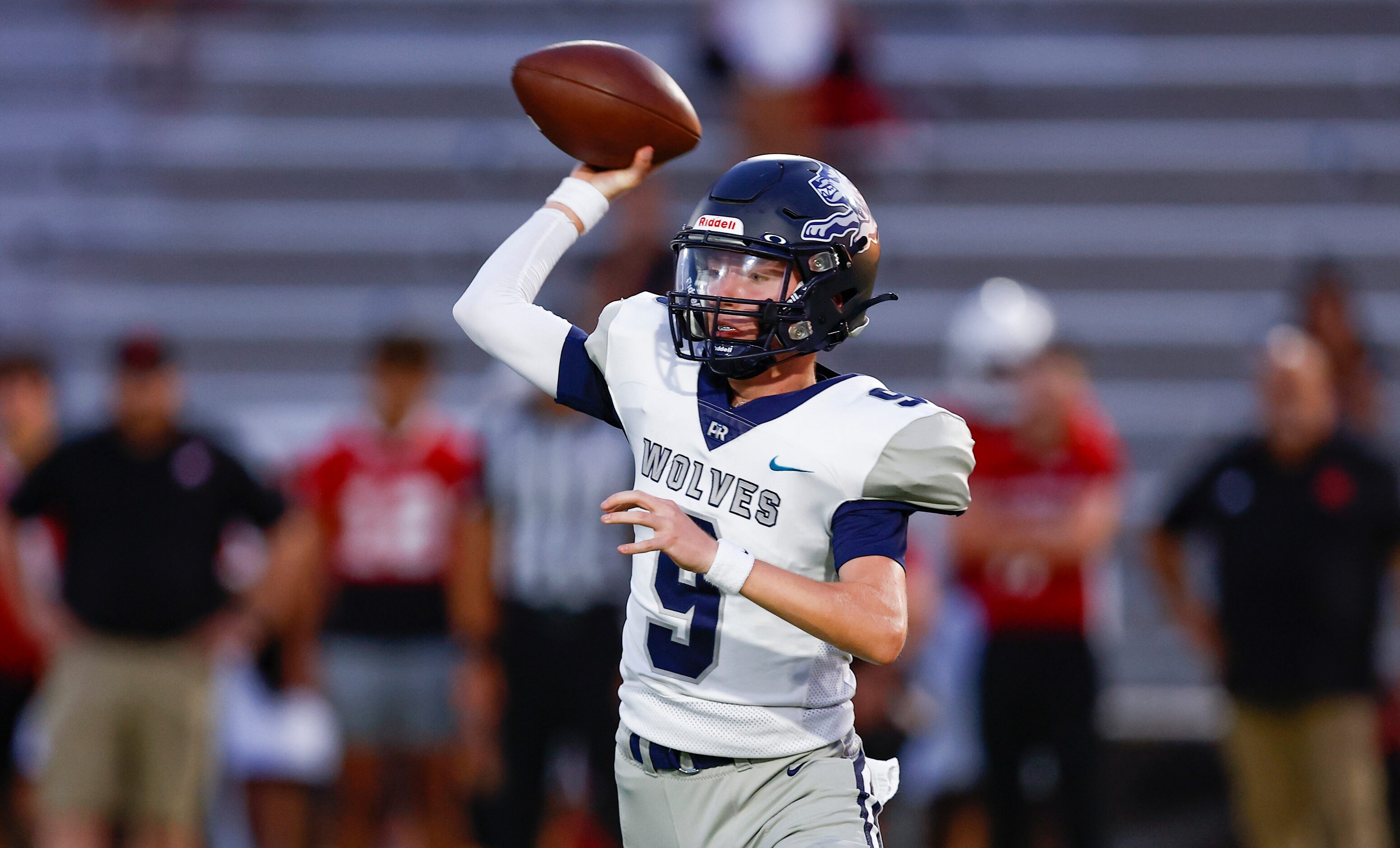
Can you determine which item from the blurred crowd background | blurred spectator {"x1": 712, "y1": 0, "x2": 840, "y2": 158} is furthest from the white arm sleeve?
blurred spectator {"x1": 712, "y1": 0, "x2": 840, "y2": 158}

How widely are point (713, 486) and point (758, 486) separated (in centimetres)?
7

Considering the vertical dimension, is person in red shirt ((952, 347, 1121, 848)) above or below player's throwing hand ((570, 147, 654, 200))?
below

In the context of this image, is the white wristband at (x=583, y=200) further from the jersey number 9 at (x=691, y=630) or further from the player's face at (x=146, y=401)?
the player's face at (x=146, y=401)

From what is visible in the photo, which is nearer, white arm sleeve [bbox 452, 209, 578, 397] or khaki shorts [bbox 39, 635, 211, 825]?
white arm sleeve [bbox 452, 209, 578, 397]

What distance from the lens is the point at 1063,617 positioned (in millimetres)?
5086

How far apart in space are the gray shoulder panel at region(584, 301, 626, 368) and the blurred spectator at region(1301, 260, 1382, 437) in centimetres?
410

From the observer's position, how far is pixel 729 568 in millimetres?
2314

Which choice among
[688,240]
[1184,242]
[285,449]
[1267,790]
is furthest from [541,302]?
[688,240]

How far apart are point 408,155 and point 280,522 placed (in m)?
3.85

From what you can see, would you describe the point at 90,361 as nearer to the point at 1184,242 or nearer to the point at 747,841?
the point at 1184,242

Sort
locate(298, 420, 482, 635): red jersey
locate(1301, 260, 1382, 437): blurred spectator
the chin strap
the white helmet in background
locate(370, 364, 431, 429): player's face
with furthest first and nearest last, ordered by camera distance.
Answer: locate(1301, 260, 1382, 437): blurred spectator, locate(370, 364, 431, 429): player's face, locate(298, 420, 482, 635): red jersey, the white helmet in background, the chin strap

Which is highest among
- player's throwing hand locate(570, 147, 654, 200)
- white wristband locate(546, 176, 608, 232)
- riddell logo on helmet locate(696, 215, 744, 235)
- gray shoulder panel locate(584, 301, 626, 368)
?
player's throwing hand locate(570, 147, 654, 200)

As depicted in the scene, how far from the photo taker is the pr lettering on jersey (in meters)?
2.62

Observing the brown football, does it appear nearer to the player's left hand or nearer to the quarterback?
the quarterback
